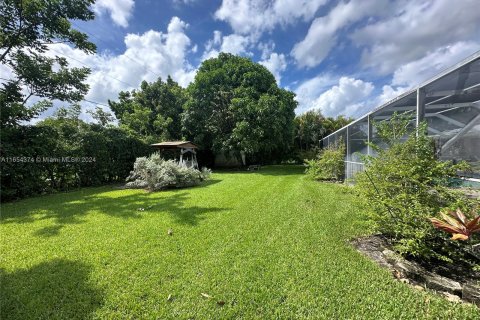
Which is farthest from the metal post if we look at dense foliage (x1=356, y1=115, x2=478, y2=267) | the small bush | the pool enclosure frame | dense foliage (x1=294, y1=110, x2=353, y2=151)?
dense foliage (x1=294, y1=110, x2=353, y2=151)

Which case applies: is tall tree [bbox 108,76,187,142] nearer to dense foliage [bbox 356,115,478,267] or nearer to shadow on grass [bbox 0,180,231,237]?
shadow on grass [bbox 0,180,231,237]

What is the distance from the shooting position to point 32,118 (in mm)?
8211

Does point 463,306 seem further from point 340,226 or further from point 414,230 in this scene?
point 340,226

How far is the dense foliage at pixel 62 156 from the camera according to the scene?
7.14 m

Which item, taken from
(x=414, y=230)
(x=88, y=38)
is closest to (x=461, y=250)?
(x=414, y=230)

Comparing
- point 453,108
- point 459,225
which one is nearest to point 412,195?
point 459,225

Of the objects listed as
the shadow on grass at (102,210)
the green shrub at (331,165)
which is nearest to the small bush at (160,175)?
the shadow on grass at (102,210)

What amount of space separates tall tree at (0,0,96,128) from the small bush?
457cm

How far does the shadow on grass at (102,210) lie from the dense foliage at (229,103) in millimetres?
9061

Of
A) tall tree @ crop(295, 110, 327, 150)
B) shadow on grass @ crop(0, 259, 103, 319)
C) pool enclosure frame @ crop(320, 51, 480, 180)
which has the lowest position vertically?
shadow on grass @ crop(0, 259, 103, 319)

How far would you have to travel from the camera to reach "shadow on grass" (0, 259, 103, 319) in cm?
192

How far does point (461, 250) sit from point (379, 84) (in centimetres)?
1216

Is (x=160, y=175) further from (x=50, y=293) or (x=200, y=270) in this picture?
(x=200, y=270)

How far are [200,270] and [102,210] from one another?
4260mm
